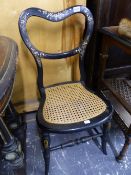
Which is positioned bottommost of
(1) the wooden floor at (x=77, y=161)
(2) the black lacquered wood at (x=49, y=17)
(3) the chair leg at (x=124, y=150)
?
(1) the wooden floor at (x=77, y=161)

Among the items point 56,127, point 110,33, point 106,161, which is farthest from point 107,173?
point 110,33

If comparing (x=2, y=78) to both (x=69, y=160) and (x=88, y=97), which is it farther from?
(x=69, y=160)

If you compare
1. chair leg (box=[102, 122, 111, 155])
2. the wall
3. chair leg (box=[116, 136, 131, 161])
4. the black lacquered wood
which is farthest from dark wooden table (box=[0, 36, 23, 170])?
chair leg (box=[116, 136, 131, 161])

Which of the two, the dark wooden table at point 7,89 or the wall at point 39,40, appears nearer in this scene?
the dark wooden table at point 7,89

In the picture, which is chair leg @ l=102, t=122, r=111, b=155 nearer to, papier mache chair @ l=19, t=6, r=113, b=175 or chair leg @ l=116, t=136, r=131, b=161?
papier mache chair @ l=19, t=6, r=113, b=175

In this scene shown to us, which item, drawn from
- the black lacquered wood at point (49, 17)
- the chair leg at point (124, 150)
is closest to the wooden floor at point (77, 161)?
the chair leg at point (124, 150)

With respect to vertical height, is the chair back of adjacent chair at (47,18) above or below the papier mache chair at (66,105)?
above

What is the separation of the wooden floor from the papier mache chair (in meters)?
0.13

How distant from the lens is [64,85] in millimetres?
1436

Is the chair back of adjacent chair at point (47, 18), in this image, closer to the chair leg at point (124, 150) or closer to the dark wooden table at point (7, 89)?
the dark wooden table at point (7, 89)

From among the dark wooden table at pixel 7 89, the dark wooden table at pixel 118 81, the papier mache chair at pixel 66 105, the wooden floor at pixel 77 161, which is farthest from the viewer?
the wooden floor at pixel 77 161

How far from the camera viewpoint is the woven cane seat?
1.14 metres

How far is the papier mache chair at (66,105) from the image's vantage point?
3.63ft

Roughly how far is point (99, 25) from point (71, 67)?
40 cm
